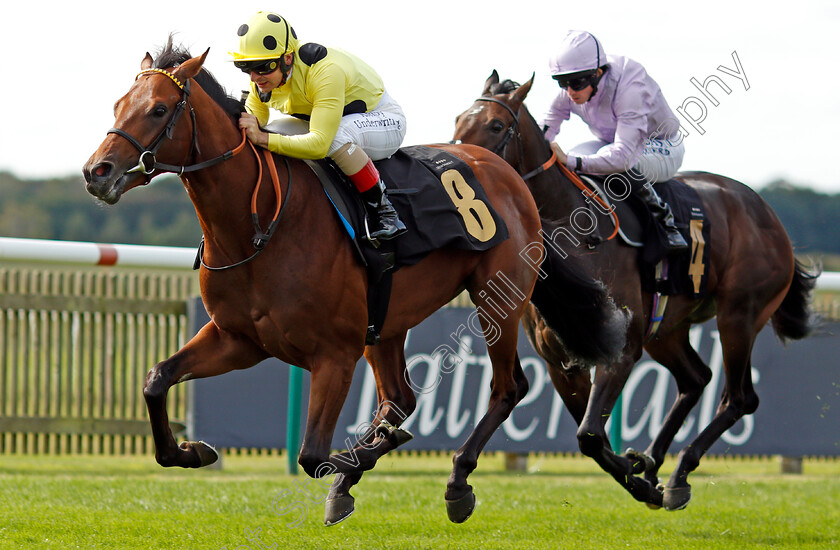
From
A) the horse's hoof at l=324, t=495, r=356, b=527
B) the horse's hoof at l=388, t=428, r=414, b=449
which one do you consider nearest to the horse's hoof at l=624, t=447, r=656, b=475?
the horse's hoof at l=388, t=428, r=414, b=449

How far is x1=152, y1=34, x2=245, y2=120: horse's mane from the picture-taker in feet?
13.2

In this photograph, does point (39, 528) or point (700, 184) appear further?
point (700, 184)

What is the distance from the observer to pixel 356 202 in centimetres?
446

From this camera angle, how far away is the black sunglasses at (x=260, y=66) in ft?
13.8

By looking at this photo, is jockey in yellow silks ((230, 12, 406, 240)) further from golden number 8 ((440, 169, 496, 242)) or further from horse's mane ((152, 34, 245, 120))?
golden number 8 ((440, 169, 496, 242))

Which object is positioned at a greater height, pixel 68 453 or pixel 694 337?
Answer: pixel 694 337

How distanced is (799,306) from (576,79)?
250 cm

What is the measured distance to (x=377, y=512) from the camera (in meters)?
6.20

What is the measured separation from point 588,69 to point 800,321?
2.58 meters

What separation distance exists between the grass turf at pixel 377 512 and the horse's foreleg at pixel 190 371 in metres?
0.71

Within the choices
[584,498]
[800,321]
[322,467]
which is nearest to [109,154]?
[322,467]

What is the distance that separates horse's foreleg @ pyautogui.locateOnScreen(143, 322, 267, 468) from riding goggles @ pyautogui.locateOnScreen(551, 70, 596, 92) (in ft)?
7.86

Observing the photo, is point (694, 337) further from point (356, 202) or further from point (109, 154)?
point (109, 154)

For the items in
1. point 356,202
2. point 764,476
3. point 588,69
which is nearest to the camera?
point 356,202
